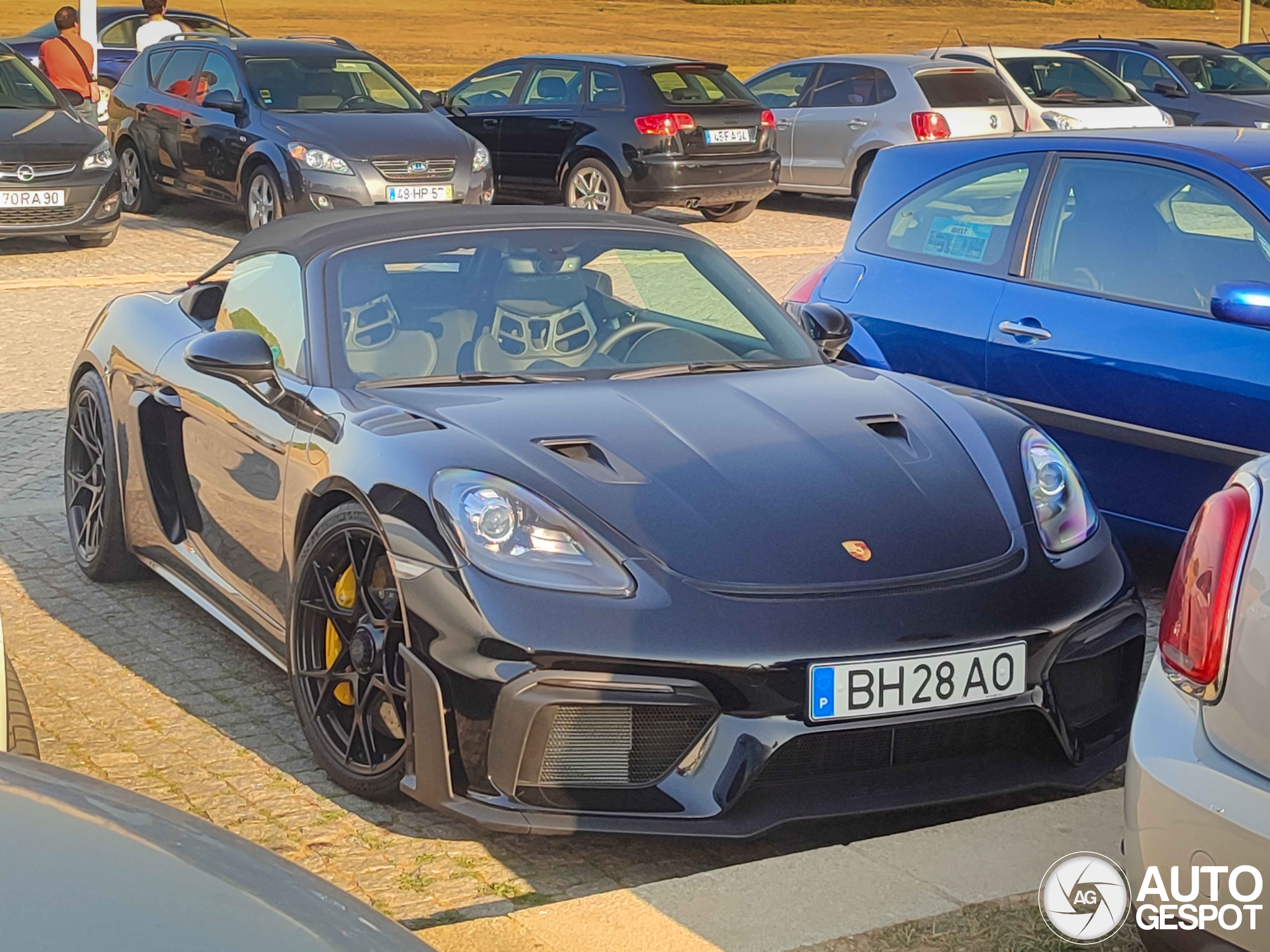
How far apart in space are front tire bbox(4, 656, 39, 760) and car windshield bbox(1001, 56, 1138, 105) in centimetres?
1560

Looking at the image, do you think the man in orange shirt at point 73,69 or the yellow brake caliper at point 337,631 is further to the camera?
the man in orange shirt at point 73,69

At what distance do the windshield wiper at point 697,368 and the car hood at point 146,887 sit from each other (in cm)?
260

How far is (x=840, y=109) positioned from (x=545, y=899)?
14654 millimetres

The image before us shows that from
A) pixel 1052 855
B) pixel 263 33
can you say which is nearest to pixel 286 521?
pixel 1052 855

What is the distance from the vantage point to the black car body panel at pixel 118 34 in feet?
84.8

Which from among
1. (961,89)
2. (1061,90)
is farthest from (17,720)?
(1061,90)

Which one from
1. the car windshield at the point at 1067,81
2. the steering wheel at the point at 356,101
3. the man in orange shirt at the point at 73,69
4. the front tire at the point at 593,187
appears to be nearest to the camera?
the steering wheel at the point at 356,101

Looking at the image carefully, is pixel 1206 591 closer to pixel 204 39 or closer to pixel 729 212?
pixel 729 212

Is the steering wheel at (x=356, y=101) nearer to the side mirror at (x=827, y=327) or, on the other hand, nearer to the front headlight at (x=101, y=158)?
the front headlight at (x=101, y=158)

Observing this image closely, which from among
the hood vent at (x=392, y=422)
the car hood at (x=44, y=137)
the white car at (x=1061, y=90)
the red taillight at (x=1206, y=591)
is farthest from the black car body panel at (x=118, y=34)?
the red taillight at (x=1206, y=591)

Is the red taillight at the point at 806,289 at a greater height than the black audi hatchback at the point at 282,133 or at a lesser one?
greater

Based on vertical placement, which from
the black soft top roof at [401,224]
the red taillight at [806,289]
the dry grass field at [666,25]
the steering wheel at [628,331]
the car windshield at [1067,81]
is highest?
the black soft top roof at [401,224]

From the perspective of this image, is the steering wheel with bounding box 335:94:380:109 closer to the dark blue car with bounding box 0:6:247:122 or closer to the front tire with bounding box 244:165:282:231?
the front tire with bounding box 244:165:282:231

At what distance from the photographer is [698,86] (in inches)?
655
